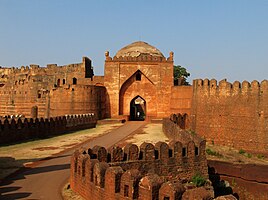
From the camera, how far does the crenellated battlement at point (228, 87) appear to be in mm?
20641

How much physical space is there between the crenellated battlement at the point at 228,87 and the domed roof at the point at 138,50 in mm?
11308

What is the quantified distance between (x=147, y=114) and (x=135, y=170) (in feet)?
80.9

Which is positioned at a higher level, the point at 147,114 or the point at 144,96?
the point at 144,96

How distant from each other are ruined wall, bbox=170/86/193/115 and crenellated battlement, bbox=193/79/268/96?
10.1 feet

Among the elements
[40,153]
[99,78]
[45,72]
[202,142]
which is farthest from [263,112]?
[45,72]

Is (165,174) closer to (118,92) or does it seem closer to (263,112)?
(263,112)

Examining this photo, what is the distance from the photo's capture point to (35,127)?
17891 mm

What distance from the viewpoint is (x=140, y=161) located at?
9.81 meters

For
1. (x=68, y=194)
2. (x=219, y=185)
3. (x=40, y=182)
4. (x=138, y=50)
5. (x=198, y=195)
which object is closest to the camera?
(x=198, y=195)

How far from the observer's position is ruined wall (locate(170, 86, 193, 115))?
27.8m

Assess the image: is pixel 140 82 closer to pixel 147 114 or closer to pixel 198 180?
pixel 147 114

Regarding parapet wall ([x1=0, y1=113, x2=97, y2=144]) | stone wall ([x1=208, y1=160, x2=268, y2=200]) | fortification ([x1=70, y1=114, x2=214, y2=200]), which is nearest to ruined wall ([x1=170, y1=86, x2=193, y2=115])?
parapet wall ([x1=0, y1=113, x2=97, y2=144])

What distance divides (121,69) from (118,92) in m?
2.13

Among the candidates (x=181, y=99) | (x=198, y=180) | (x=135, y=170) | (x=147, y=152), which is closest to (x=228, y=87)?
(x=181, y=99)
